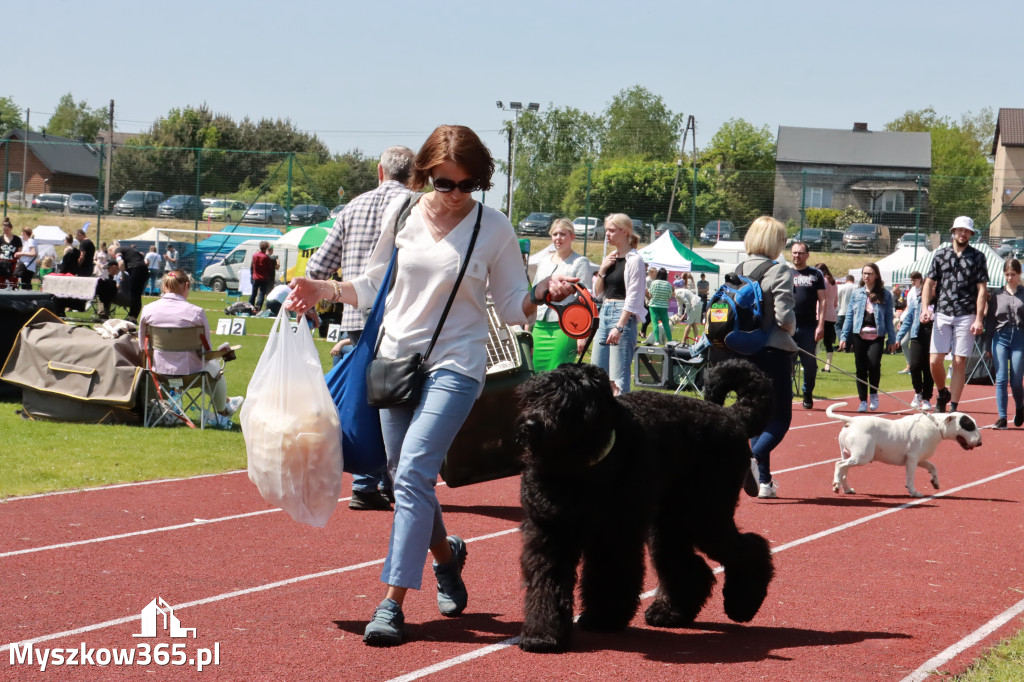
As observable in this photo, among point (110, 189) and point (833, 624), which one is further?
point (110, 189)

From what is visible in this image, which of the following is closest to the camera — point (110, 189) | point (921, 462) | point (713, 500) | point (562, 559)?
point (562, 559)

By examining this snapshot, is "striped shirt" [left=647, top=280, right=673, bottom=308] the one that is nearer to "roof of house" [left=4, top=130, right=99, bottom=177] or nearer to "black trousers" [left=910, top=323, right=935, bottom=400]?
"black trousers" [left=910, top=323, right=935, bottom=400]

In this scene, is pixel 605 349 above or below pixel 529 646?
above

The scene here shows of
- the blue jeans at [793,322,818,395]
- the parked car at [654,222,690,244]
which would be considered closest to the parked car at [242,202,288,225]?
the parked car at [654,222,690,244]

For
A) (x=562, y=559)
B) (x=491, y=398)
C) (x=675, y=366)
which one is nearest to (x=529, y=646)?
(x=562, y=559)

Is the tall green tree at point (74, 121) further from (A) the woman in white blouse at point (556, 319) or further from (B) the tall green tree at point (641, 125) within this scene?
(A) the woman in white blouse at point (556, 319)

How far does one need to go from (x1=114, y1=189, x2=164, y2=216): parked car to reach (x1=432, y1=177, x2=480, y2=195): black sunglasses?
4064cm

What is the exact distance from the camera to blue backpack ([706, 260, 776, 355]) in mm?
7957

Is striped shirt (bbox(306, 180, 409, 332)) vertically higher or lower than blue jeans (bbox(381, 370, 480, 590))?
higher

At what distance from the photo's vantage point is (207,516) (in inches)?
274

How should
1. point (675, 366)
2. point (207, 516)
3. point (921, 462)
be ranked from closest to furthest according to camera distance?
point (207, 516) → point (921, 462) → point (675, 366)

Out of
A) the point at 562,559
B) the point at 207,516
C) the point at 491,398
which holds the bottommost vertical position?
the point at 207,516

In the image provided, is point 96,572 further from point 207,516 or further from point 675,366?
point 675,366

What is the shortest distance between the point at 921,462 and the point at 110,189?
3841cm
